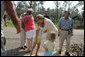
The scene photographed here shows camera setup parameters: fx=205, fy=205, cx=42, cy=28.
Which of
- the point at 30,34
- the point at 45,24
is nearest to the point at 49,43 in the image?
the point at 45,24

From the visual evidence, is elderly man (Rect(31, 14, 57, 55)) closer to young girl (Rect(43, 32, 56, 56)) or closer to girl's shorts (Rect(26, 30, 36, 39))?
young girl (Rect(43, 32, 56, 56))

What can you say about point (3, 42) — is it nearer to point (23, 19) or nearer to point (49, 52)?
point (49, 52)

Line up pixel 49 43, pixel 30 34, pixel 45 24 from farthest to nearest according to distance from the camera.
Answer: pixel 30 34, pixel 45 24, pixel 49 43

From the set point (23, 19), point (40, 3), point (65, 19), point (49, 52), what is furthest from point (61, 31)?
point (40, 3)

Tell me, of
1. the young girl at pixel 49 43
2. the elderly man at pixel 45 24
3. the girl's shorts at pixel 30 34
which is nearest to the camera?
the young girl at pixel 49 43

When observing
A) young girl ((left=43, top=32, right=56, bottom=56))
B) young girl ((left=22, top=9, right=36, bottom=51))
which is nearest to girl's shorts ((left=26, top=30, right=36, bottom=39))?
young girl ((left=22, top=9, right=36, bottom=51))

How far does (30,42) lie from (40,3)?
65.5 metres

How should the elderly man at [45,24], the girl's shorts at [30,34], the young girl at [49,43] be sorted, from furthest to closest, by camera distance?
the girl's shorts at [30,34] < the elderly man at [45,24] < the young girl at [49,43]

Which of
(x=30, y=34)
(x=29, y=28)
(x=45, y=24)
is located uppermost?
(x=45, y=24)

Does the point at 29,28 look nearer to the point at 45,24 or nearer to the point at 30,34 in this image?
the point at 30,34

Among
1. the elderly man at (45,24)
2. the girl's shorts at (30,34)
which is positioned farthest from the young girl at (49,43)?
the girl's shorts at (30,34)

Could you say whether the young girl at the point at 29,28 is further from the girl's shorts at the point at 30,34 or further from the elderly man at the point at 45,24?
the elderly man at the point at 45,24

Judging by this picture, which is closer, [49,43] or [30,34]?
[49,43]

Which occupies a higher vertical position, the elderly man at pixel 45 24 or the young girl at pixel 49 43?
the elderly man at pixel 45 24
